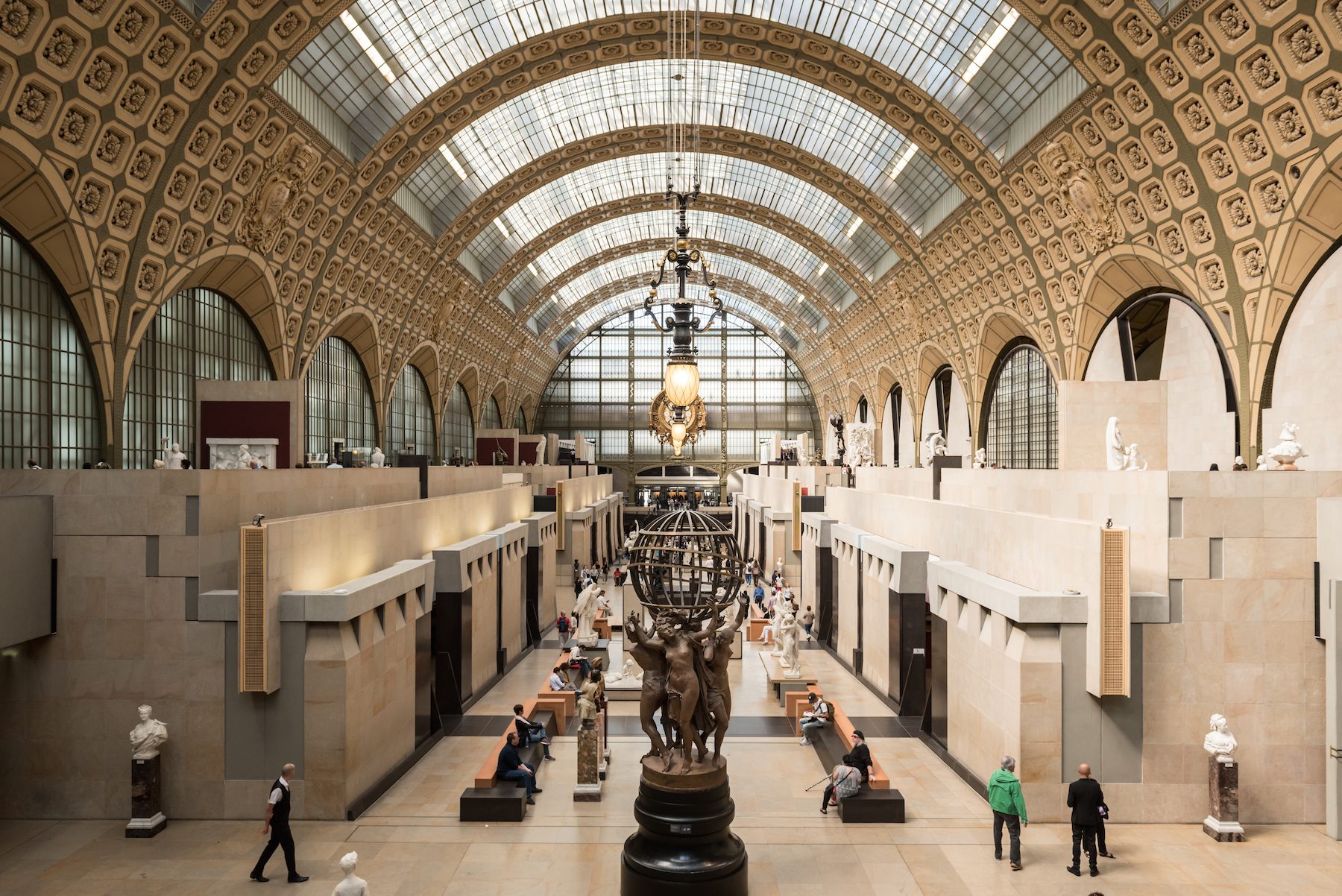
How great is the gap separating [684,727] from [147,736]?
647 centimetres

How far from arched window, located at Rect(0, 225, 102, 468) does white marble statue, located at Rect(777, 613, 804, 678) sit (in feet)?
49.5

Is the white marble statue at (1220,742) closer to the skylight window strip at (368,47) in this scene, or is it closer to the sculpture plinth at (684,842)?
the sculpture plinth at (684,842)

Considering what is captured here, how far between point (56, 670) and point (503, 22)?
833 inches

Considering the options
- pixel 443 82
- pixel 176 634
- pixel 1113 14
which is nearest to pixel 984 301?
pixel 1113 14

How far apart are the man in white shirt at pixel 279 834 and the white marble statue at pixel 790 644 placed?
10880 mm

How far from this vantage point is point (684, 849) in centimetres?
845

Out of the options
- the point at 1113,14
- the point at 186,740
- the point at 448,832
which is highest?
the point at 1113,14

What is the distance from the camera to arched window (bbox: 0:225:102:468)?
16.3 metres

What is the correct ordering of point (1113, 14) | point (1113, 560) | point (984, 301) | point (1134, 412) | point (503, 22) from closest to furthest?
point (1113, 560) → point (1134, 412) → point (1113, 14) → point (503, 22) → point (984, 301)

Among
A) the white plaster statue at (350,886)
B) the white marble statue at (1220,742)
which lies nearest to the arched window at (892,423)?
the white marble statue at (1220,742)

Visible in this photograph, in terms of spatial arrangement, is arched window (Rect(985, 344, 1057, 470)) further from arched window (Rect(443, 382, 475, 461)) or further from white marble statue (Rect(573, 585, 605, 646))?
arched window (Rect(443, 382, 475, 461))

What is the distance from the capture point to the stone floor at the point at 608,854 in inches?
356

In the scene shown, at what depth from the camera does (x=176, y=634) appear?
34.6 ft

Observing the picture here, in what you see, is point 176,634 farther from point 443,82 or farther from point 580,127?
point 580,127
